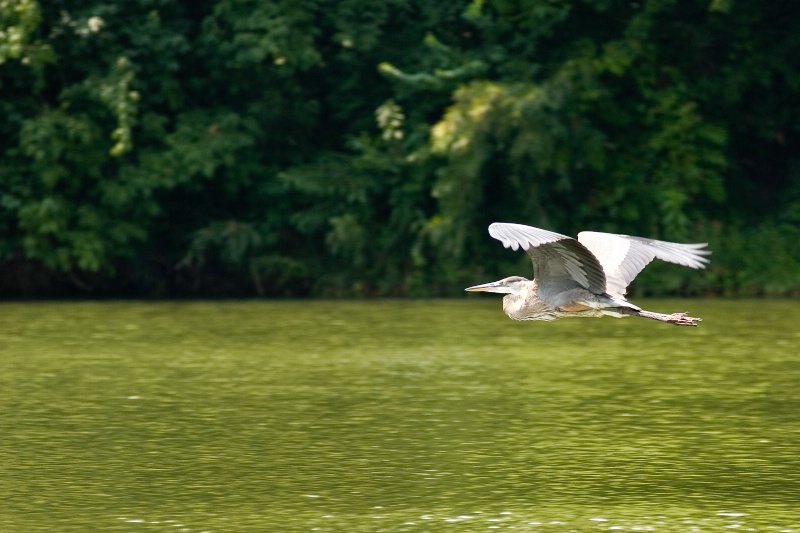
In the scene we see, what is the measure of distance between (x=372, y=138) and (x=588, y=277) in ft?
44.4

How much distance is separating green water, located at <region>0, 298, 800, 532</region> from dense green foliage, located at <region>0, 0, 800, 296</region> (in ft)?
12.7

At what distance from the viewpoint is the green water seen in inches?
274

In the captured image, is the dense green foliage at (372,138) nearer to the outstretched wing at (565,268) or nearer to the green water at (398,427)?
the green water at (398,427)

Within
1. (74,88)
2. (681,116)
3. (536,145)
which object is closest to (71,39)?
(74,88)

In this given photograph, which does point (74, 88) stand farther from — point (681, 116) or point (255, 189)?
point (681, 116)

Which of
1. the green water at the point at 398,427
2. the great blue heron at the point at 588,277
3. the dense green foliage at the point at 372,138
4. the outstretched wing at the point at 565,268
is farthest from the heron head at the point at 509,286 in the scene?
the dense green foliage at the point at 372,138

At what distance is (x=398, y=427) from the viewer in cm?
920

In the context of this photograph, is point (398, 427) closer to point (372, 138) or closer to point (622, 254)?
point (622, 254)

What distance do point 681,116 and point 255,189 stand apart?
20.3 feet

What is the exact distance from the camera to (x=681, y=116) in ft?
66.3

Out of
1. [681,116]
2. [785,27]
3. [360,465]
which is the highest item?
[785,27]

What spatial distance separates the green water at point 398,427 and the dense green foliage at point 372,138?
12.7ft

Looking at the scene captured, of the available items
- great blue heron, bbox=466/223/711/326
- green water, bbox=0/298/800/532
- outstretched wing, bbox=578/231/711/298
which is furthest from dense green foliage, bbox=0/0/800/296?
great blue heron, bbox=466/223/711/326


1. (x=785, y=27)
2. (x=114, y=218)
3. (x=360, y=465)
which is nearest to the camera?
(x=360, y=465)
